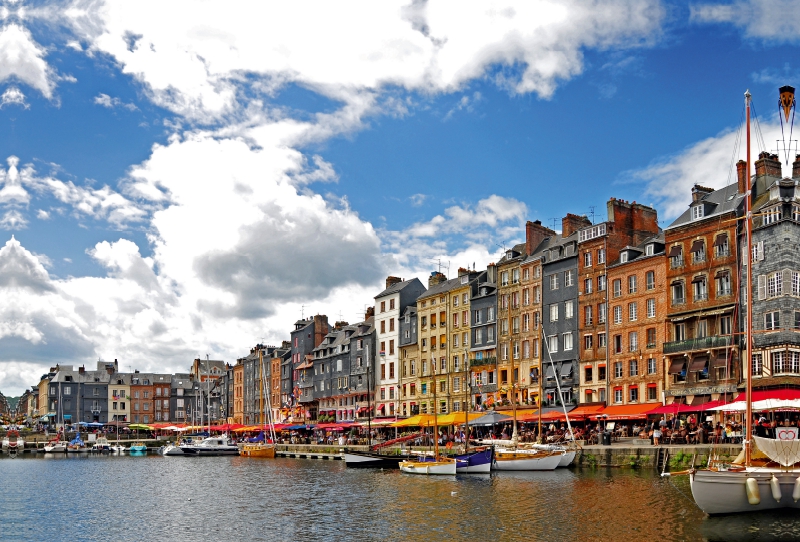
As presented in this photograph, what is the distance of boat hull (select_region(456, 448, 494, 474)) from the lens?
59.8 meters

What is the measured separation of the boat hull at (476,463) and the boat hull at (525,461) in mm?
1497

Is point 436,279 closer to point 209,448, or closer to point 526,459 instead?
point 209,448

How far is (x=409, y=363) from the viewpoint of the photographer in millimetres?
103750

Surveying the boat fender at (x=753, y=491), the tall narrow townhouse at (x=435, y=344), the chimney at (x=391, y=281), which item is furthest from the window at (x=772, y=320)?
the chimney at (x=391, y=281)

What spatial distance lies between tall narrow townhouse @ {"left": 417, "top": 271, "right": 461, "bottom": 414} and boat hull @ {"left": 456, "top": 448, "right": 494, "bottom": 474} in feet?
112

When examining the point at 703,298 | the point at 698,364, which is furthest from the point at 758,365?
the point at 703,298

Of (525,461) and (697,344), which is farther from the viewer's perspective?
(697,344)

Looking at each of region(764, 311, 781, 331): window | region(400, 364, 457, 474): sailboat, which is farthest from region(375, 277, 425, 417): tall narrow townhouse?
region(764, 311, 781, 331): window

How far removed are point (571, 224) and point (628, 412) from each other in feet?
75.7

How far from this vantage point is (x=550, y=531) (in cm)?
3353

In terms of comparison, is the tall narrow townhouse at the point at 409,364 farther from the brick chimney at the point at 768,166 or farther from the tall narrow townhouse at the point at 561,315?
the brick chimney at the point at 768,166

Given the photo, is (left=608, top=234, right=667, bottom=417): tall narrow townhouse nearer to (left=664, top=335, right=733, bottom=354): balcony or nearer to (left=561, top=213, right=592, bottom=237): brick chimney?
(left=664, top=335, right=733, bottom=354): balcony

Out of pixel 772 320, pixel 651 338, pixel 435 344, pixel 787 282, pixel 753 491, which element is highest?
pixel 787 282

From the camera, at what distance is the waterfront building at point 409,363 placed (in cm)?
A: 10206
